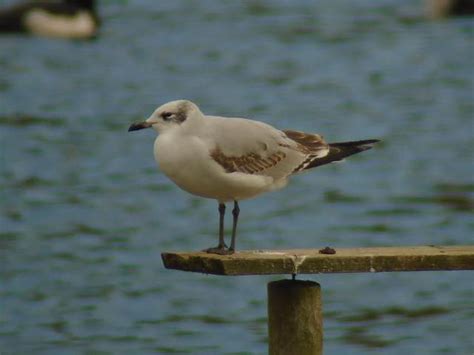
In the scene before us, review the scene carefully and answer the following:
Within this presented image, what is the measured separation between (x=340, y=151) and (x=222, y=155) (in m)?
0.88

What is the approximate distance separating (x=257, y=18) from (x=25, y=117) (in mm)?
9788

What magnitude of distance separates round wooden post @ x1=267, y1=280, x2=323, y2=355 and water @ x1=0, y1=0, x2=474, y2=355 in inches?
158

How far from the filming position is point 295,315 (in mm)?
6027

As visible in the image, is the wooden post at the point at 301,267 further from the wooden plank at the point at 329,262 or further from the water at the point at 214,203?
the water at the point at 214,203

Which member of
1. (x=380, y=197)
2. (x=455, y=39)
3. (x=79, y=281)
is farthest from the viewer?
(x=455, y=39)

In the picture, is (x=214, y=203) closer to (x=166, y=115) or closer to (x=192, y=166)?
(x=166, y=115)

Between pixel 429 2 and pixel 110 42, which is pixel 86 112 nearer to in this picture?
pixel 110 42

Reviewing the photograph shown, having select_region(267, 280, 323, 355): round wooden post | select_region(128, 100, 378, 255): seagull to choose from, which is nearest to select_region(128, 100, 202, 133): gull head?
select_region(128, 100, 378, 255): seagull

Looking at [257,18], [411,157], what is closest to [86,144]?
[411,157]

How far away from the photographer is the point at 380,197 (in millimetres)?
15570

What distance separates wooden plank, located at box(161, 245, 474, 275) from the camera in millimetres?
5898

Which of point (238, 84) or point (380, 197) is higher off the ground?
point (238, 84)

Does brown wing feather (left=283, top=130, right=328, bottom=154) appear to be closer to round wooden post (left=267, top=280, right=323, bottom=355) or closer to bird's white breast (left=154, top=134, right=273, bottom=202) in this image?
bird's white breast (left=154, top=134, right=273, bottom=202)

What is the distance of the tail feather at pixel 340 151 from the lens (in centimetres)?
682
